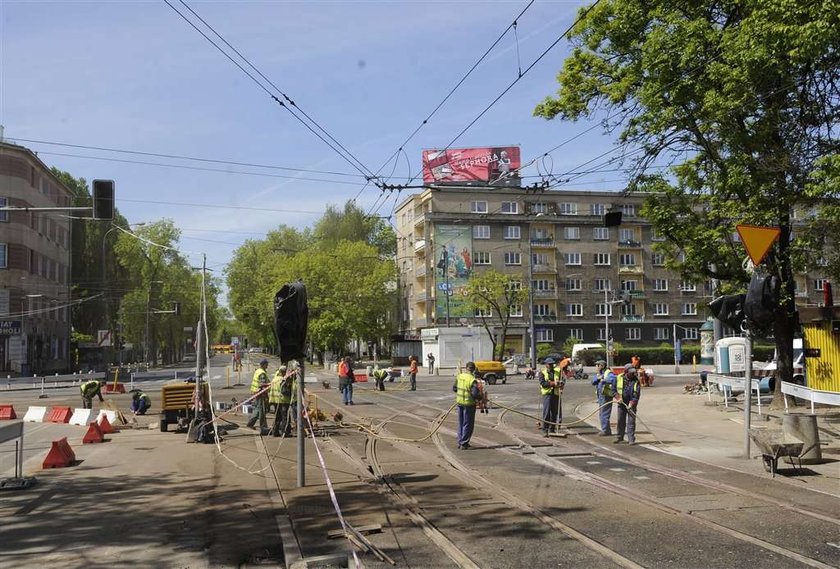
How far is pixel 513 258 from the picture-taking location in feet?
229

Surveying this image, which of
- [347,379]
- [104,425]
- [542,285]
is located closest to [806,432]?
[104,425]

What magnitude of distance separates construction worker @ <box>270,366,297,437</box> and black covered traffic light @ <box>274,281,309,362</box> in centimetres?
561

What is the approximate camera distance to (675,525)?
25.6 feet

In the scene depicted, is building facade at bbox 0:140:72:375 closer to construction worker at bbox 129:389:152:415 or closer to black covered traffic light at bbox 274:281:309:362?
construction worker at bbox 129:389:152:415

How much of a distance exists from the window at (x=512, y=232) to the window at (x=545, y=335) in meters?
8.87

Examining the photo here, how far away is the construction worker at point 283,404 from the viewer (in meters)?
16.0

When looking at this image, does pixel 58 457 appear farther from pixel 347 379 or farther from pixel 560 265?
pixel 560 265

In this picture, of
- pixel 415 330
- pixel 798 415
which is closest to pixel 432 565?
pixel 798 415

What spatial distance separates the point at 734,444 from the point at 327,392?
22.7 m

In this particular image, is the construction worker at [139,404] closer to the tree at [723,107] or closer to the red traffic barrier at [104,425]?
the red traffic barrier at [104,425]

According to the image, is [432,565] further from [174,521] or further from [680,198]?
[680,198]

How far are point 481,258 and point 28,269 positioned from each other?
36646 mm

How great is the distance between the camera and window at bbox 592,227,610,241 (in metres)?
71.4

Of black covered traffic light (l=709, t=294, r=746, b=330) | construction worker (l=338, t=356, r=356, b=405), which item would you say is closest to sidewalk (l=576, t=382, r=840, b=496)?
black covered traffic light (l=709, t=294, r=746, b=330)
